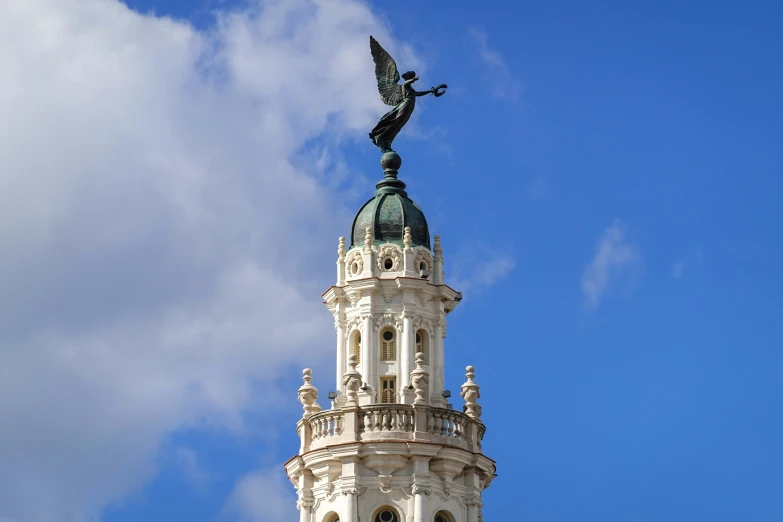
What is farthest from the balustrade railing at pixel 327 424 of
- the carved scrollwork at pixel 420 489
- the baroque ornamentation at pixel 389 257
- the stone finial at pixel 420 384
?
the baroque ornamentation at pixel 389 257

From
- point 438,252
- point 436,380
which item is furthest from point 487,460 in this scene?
point 438,252

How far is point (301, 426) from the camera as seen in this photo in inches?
2454

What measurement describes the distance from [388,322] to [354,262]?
2268mm

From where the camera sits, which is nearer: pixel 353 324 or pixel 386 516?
pixel 386 516

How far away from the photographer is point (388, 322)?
63625mm

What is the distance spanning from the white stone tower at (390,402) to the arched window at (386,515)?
0.10ft

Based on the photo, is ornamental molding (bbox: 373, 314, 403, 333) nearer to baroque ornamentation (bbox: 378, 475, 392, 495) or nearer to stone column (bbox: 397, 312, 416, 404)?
stone column (bbox: 397, 312, 416, 404)

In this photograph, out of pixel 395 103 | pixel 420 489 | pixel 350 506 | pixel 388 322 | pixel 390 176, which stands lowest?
pixel 350 506

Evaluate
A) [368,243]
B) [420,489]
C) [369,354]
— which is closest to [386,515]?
[420,489]

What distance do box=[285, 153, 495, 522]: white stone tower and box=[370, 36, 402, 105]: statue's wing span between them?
90.5 inches

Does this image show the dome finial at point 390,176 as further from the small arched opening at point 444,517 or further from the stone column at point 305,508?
the small arched opening at point 444,517

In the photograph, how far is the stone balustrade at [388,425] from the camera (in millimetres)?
60812

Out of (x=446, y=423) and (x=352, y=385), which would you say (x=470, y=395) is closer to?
(x=446, y=423)

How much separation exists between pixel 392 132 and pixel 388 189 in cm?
212
